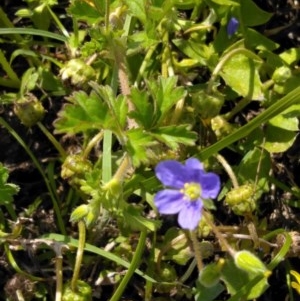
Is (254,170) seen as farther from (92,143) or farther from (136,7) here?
(136,7)

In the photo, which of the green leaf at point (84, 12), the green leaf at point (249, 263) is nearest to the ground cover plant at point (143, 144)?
the green leaf at point (84, 12)

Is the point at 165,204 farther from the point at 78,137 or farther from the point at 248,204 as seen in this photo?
the point at 78,137

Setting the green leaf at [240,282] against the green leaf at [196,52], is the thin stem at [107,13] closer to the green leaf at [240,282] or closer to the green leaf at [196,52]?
the green leaf at [196,52]

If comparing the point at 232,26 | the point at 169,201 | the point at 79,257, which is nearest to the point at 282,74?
the point at 232,26

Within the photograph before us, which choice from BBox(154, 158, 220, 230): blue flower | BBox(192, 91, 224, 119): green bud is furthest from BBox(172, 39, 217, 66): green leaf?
BBox(154, 158, 220, 230): blue flower

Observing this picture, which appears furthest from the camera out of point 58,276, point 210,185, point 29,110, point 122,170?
point 29,110

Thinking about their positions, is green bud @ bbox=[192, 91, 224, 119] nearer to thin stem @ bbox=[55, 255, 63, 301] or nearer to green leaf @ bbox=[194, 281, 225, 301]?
green leaf @ bbox=[194, 281, 225, 301]
